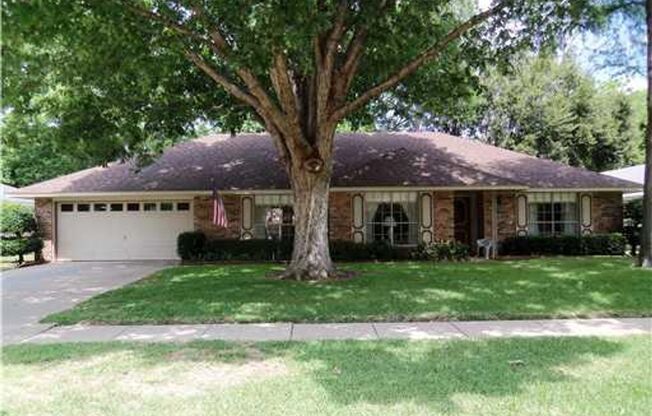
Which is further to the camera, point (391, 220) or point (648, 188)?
point (391, 220)

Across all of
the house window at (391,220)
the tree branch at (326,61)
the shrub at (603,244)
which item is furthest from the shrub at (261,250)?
the tree branch at (326,61)

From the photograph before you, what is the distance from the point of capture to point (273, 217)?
2283cm

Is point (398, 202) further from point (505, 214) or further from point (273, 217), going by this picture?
point (273, 217)

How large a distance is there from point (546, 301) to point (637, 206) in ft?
48.8

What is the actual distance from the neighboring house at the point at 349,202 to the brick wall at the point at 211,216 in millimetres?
35

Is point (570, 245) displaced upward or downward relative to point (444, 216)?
downward

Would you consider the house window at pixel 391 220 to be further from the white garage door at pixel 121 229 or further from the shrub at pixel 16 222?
the shrub at pixel 16 222

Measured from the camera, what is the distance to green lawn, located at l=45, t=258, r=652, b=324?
10.5 meters

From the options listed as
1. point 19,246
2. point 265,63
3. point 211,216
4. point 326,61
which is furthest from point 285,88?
point 19,246

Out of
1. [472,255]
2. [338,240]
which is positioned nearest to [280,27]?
[338,240]

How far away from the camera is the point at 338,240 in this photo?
21.9 metres

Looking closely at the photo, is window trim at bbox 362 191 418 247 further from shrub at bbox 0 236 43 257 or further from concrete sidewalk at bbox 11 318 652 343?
concrete sidewalk at bbox 11 318 652 343

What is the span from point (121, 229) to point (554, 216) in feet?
50.4

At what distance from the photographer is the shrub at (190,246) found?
2178cm
